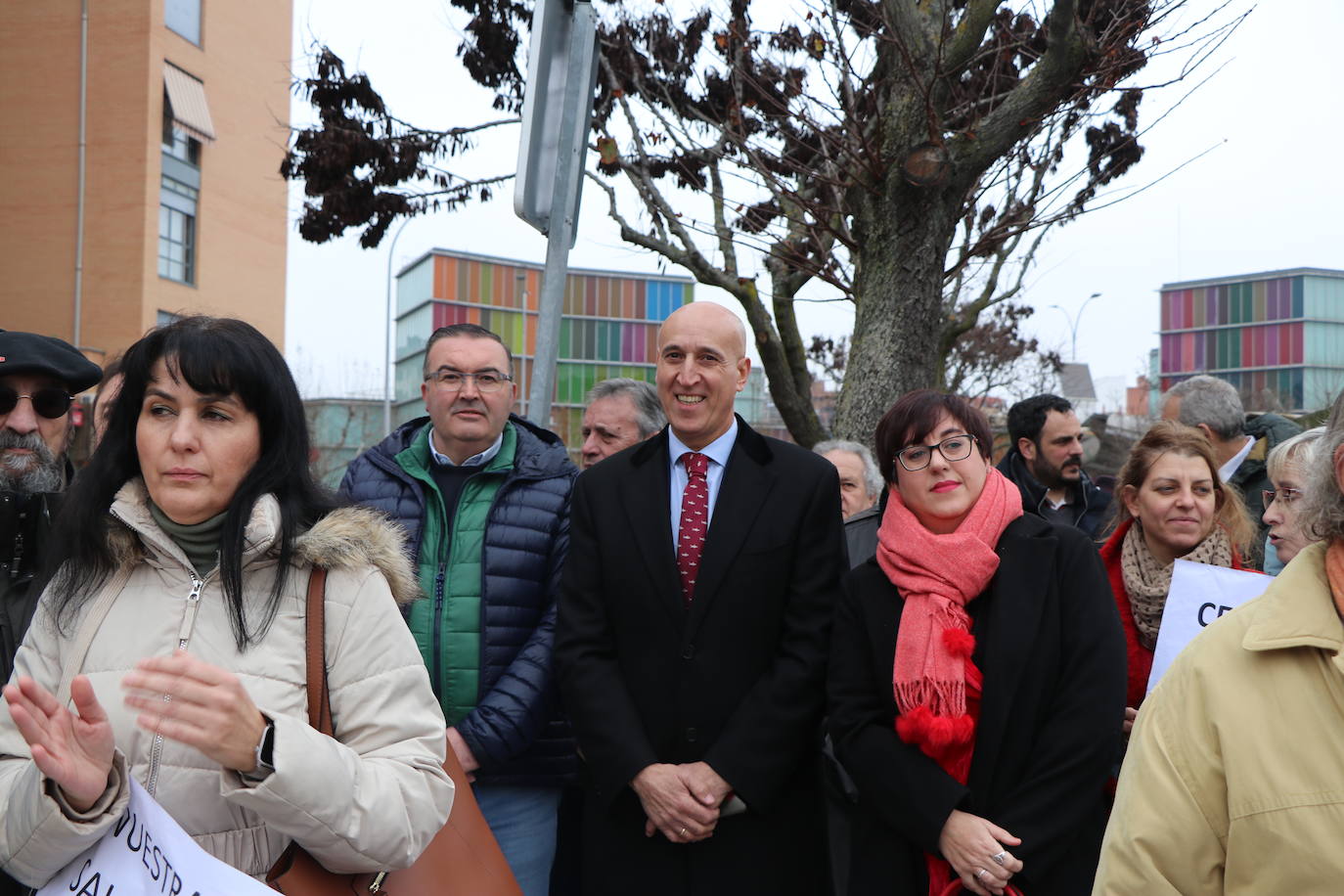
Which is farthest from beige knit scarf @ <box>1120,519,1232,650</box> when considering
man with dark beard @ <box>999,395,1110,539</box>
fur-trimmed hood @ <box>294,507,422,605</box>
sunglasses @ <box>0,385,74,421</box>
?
sunglasses @ <box>0,385,74,421</box>

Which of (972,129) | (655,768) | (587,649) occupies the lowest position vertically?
(655,768)

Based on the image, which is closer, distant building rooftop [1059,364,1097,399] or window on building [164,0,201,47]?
window on building [164,0,201,47]

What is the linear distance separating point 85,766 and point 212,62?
31385 mm

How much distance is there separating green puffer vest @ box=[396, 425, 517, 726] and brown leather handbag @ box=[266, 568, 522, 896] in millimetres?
989

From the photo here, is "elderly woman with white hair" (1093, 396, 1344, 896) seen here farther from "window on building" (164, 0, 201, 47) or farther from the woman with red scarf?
"window on building" (164, 0, 201, 47)

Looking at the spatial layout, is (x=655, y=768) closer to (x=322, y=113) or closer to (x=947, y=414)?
(x=947, y=414)

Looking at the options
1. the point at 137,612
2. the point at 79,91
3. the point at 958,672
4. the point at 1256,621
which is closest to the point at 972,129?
the point at 958,672

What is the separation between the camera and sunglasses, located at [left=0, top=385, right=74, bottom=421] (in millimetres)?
3668

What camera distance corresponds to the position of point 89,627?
7.96 ft

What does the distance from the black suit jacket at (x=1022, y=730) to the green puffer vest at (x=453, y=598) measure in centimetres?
124

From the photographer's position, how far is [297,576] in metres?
2.50

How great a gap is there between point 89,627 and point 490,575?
5.35 feet

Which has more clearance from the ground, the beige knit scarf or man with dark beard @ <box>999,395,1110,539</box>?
man with dark beard @ <box>999,395,1110,539</box>

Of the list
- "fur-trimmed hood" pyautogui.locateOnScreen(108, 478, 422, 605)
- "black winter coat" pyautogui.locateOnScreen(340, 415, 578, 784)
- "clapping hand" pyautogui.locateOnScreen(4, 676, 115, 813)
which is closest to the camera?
"clapping hand" pyautogui.locateOnScreen(4, 676, 115, 813)
